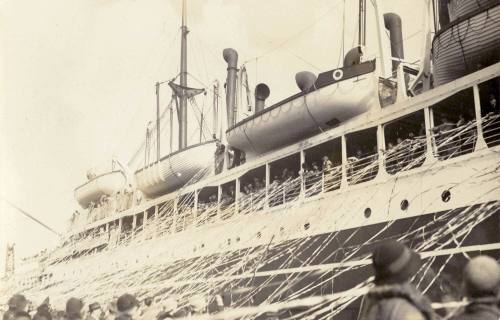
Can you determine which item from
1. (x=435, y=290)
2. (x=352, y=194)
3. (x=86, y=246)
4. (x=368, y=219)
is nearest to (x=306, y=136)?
(x=352, y=194)

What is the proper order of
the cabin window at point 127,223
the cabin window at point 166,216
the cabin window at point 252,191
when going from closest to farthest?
the cabin window at point 252,191 → the cabin window at point 166,216 → the cabin window at point 127,223

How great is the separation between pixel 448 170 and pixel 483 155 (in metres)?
0.67

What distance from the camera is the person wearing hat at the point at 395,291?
263cm

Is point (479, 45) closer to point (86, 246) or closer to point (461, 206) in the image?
point (461, 206)

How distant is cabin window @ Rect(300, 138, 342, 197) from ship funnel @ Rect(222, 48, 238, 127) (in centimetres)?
734

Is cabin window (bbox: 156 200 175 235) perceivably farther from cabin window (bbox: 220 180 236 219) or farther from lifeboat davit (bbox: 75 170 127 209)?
lifeboat davit (bbox: 75 170 127 209)

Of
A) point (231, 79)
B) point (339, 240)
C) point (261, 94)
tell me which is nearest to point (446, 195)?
point (339, 240)

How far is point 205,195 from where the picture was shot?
18.6 metres

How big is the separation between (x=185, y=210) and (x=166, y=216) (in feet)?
3.75

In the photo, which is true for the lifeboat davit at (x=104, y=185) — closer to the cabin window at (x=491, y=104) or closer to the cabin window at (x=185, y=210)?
the cabin window at (x=185, y=210)

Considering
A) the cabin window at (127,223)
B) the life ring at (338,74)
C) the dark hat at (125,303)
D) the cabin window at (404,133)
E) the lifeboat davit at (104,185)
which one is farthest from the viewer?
the lifeboat davit at (104,185)

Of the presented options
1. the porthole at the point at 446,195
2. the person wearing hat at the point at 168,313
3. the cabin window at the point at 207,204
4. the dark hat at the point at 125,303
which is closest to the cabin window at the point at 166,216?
the cabin window at the point at 207,204

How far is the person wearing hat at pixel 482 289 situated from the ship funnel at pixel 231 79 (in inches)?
764

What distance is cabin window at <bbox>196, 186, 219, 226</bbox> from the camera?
17.0m
